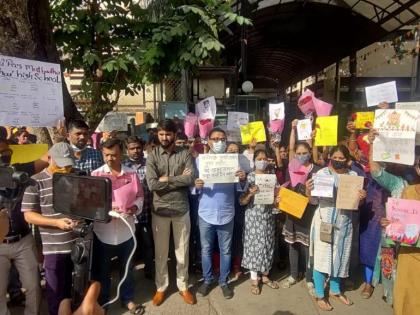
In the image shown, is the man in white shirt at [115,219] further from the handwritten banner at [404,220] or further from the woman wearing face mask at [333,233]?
the handwritten banner at [404,220]

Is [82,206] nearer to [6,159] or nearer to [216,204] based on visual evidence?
[6,159]

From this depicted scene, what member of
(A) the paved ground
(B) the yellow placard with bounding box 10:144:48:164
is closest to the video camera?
(B) the yellow placard with bounding box 10:144:48:164

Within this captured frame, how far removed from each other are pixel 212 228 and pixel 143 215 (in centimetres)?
85

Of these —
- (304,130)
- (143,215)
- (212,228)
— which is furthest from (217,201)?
(304,130)

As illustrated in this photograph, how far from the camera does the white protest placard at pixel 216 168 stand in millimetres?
3682

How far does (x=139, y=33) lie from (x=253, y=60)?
33.9 feet

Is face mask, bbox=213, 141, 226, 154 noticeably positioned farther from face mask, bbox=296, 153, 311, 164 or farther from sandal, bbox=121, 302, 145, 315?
sandal, bbox=121, 302, 145, 315

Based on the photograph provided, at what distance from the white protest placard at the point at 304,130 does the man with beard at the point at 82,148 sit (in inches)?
91.7

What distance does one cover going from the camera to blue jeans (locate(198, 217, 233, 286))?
3.88 m

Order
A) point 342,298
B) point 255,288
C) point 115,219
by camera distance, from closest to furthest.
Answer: point 115,219 → point 342,298 → point 255,288

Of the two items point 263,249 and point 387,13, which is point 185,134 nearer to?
point 263,249

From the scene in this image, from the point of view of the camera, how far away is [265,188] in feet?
12.9

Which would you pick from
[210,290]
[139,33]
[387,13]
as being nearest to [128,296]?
[210,290]

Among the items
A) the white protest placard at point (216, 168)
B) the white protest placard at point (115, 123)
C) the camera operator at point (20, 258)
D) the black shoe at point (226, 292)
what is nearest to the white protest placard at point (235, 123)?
the white protest placard at point (216, 168)
